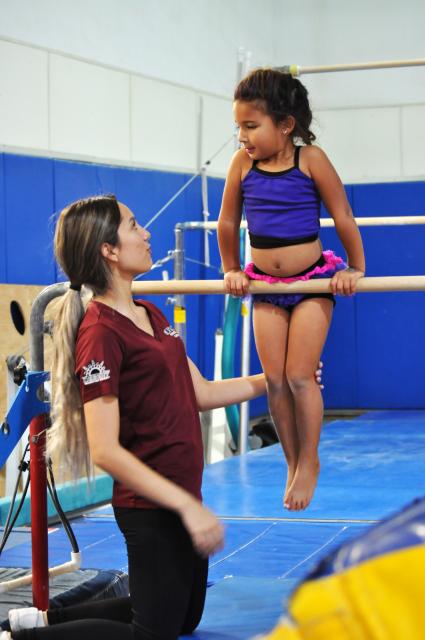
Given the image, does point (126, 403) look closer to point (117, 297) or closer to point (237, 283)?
point (117, 297)

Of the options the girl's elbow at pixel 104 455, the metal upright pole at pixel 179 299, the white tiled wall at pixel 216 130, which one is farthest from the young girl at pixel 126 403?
the white tiled wall at pixel 216 130

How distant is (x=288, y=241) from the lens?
278cm

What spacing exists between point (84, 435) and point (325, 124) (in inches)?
265

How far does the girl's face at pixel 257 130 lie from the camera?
104 inches

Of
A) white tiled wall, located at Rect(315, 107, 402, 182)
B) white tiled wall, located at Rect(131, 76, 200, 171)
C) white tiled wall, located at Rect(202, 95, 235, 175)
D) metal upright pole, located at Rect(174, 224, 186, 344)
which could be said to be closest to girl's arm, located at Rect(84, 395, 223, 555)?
metal upright pole, located at Rect(174, 224, 186, 344)

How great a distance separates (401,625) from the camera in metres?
0.56

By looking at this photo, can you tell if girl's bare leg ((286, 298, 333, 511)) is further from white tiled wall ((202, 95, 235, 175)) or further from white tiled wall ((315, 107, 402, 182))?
white tiled wall ((315, 107, 402, 182))

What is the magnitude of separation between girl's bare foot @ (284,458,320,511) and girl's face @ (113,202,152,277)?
87 cm

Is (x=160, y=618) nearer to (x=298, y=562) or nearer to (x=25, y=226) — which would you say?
(x=298, y=562)

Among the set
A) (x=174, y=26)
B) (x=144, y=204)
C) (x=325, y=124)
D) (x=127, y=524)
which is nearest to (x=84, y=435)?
(x=127, y=524)

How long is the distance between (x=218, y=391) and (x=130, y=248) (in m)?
0.50

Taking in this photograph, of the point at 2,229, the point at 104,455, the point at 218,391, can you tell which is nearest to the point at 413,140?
the point at 2,229

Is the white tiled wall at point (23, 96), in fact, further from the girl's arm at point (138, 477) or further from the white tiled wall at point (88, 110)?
the girl's arm at point (138, 477)

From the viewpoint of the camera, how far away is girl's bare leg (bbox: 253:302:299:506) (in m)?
2.85
